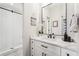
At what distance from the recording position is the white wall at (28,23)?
1493 mm

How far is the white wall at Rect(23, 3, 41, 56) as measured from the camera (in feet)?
4.90

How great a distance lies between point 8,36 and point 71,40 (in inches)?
35.8

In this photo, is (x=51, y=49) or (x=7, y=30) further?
(x=51, y=49)

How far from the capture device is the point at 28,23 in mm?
1574

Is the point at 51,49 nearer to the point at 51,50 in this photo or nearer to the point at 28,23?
the point at 51,50

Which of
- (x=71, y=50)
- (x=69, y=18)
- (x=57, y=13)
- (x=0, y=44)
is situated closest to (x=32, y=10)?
(x=57, y=13)

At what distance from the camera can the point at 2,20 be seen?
0.86m

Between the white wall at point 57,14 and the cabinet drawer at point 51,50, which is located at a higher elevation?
the white wall at point 57,14

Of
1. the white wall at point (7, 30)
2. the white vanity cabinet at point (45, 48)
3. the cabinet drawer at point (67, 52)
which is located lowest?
the white vanity cabinet at point (45, 48)

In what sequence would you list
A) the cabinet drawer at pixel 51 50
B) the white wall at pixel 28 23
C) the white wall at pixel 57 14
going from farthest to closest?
1. the white wall at pixel 28 23
2. the white wall at pixel 57 14
3. the cabinet drawer at pixel 51 50

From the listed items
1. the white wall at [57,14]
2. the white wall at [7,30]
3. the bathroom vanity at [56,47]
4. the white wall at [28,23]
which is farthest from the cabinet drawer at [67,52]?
the white wall at [28,23]

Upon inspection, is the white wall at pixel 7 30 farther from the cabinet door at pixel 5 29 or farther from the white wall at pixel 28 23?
the white wall at pixel 28 23

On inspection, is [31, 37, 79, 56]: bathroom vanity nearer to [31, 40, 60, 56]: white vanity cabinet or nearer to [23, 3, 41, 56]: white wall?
[31, 40, 60, 56]: white vanity cabinet

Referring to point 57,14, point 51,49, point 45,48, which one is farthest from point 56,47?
point 57,14
